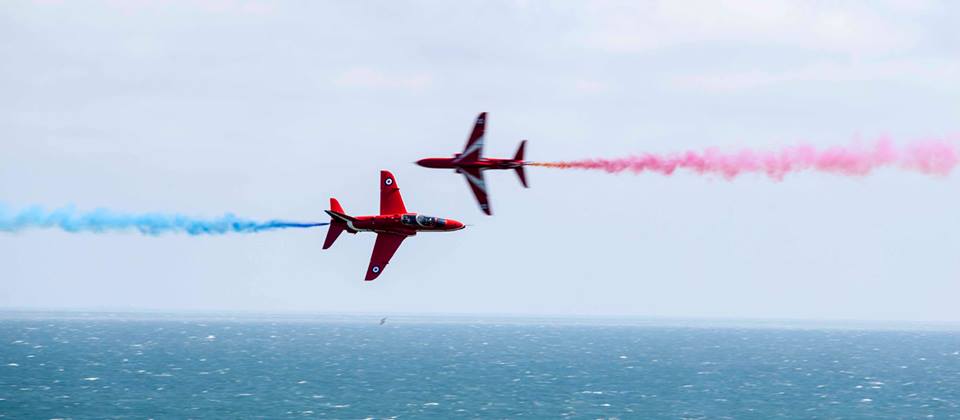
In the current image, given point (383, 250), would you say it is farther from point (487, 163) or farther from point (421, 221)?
point (487, 163)

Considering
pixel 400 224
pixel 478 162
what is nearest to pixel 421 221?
pixel 400 224

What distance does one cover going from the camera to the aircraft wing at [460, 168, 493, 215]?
6812cm

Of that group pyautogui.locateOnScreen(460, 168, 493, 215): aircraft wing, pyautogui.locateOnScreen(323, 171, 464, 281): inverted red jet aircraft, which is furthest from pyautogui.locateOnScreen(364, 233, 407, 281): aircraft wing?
pyautogui.locateOnScreen(460, 168, 493, 215): aircraft wing

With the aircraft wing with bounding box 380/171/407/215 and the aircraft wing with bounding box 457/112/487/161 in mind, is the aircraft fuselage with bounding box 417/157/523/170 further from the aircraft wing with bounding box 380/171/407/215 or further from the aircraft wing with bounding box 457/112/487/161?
the aircraft wing with bounding box 380/171/407/215

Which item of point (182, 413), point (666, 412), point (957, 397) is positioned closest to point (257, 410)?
point (182, 413)

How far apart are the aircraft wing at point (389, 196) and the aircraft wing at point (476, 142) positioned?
473 centimetres

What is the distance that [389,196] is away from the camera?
233 ft

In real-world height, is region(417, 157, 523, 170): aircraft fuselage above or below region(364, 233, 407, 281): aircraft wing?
above

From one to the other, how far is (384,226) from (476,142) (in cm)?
772

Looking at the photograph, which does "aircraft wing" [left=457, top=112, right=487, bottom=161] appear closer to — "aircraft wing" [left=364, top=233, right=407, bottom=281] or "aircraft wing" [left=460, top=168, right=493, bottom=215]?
"aircraft wing" [left=460, top=168, right=493, bottom=215]

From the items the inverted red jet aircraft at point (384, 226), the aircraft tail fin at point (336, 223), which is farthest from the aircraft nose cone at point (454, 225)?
the aircraft tail fin at point (336, 223)

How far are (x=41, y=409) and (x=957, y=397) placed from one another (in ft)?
449

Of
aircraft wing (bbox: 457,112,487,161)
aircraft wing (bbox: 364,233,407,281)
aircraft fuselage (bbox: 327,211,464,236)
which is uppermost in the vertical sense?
aircraft wing (bbox: 457,112,487,161)

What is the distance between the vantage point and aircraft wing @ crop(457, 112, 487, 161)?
2726 inches
